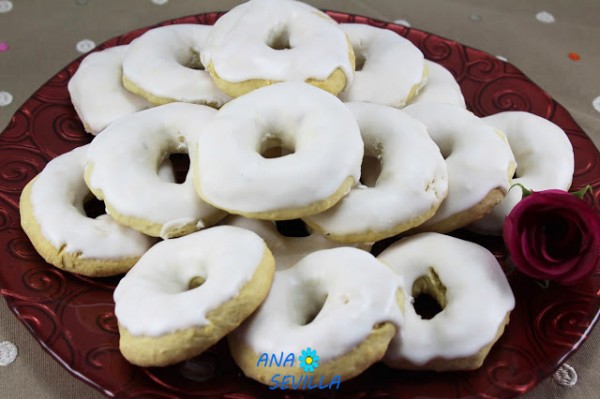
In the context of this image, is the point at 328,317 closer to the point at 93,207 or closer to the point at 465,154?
the point at 465,154

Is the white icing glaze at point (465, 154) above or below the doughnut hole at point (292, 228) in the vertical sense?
above

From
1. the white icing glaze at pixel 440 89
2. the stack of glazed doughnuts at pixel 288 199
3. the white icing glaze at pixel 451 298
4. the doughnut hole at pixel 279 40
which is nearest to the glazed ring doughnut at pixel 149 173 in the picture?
the stack of glazed doughnuts at pixel 288 199

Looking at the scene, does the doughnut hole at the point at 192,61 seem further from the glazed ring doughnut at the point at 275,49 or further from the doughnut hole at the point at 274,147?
the doughnut hole at the point at 274,147

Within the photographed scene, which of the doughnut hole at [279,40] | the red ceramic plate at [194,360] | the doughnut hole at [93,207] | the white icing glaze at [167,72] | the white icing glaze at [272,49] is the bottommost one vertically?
the red ceramic plate at [194,360]

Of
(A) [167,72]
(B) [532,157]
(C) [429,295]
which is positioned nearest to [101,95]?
(A) [167,72]

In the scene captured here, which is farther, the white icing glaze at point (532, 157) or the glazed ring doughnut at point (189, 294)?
the white icing glaze at point (532, 157)

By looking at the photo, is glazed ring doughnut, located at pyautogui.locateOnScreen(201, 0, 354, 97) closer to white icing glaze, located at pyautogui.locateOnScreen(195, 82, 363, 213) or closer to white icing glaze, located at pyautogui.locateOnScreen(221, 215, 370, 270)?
white icing glaze, located at pyautogui.locateOnScreen(195, 82, 363, 213)

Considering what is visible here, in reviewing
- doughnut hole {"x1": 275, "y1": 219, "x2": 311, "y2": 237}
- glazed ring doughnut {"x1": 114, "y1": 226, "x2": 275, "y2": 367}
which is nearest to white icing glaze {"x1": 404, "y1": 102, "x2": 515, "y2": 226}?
doughnut hole {"x1": 275, "y1": 219, "x2": 311, "y2": 237}

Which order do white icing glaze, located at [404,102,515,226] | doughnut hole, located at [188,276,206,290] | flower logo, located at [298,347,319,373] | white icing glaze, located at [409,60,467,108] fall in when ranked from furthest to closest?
white icing glaze, located at [409,60,467,108]
white icing glaze, located at [404,102,515,226]
doughnut hole, located at [188,276,206,290]
flower logo, located at [298,347,319,373]
